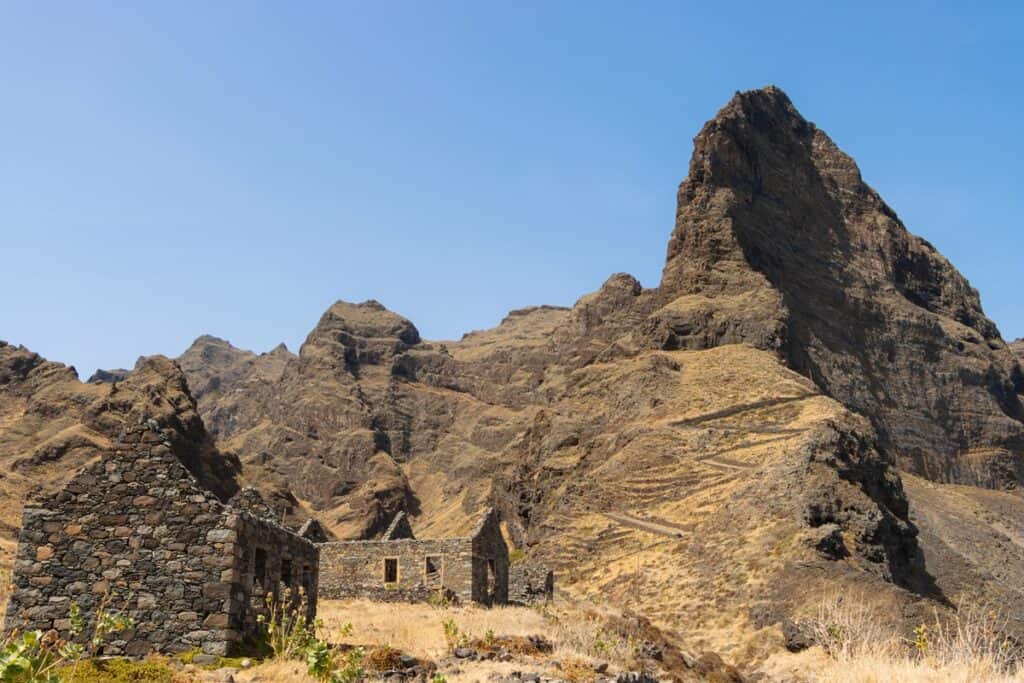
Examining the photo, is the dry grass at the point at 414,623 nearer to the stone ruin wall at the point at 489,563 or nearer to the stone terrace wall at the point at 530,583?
the stone ruin wall at the point at 489,563

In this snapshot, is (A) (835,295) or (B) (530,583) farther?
(A) (835,295)

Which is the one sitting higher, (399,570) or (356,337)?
(356,337)

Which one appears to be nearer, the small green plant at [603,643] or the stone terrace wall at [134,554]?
the stone terrace wall at [134,554]

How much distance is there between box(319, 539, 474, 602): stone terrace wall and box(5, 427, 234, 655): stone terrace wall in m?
14.1

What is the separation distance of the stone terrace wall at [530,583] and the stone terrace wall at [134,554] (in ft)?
75.9

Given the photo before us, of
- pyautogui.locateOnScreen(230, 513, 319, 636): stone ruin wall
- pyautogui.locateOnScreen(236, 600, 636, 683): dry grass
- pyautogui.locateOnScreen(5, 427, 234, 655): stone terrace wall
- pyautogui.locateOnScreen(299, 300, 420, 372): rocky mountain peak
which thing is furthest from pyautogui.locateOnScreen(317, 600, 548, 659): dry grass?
pyautogui.locateOnScreen(299, 300, 420, 372): rocky mountain peak

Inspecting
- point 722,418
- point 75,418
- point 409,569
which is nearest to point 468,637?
point 409,569

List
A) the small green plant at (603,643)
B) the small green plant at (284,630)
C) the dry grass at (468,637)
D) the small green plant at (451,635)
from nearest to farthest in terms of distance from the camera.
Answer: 1. the small green plant at (284,630)
2. the dry grass at (468,637)
3. the small green plant at (451,635)
4. the small green plant at (603,643)

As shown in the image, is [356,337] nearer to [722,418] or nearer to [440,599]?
[722,418]

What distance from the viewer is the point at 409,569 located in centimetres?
2894

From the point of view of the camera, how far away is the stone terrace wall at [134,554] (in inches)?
587

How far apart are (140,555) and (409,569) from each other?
1446 centimetres

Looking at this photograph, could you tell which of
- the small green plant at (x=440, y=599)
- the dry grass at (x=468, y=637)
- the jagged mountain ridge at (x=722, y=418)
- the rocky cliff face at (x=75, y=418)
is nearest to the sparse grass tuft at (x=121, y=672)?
the dry grass at (x=468, y=637)

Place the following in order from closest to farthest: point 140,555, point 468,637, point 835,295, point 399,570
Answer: point 140,555
point 468,637
point 399,570
point 835,295
